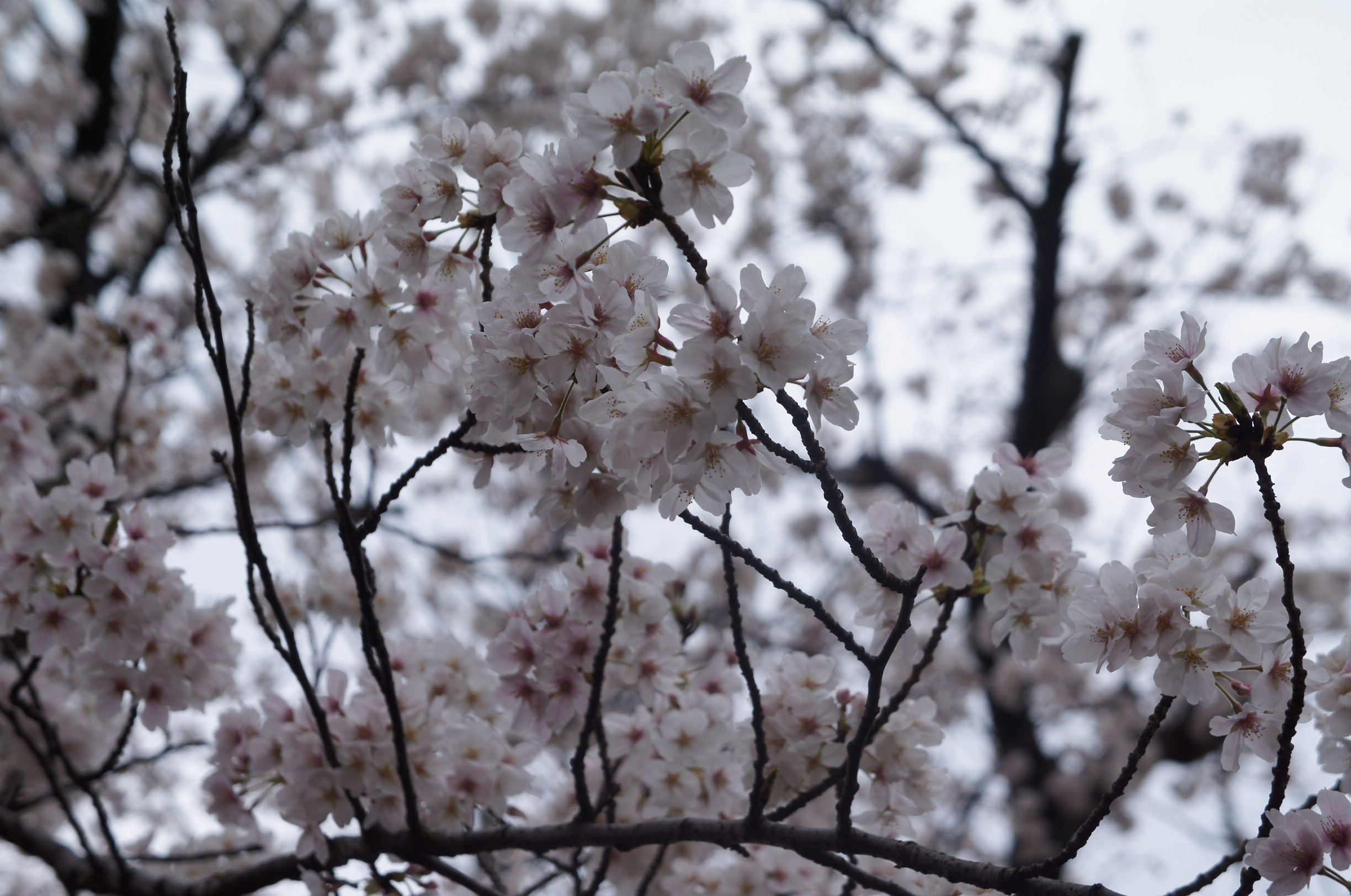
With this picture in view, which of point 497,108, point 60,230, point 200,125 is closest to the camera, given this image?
point 60,230

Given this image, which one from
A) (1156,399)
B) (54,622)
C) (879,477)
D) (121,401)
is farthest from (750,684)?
(879,477)

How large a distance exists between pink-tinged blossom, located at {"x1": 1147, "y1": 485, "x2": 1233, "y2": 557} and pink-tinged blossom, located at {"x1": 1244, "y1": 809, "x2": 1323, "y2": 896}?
36 centimetres

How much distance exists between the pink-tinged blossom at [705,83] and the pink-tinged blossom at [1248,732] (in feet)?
3.79

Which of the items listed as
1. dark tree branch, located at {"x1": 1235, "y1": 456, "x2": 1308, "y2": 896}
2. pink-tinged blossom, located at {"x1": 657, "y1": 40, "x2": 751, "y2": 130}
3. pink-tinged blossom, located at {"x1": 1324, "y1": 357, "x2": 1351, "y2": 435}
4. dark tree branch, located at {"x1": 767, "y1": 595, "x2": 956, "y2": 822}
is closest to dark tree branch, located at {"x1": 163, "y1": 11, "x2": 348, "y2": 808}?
pink-tinged blossom, located at {"x1": 657, "y1": 40, "x2": 751, "y2": 130}

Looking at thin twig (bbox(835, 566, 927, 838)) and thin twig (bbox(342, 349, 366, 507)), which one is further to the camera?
thin twig (bbox(342, 349, 366, 507))

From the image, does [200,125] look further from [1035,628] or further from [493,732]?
[1035,628]

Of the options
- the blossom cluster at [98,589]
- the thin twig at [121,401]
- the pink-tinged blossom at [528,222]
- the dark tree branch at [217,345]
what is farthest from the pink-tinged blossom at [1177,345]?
the thin twig at [121,401]

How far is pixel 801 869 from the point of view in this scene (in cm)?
215

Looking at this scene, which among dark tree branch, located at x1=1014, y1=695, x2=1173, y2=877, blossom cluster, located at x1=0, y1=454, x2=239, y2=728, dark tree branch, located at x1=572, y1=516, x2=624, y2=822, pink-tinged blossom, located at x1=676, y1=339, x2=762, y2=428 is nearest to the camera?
pink-tinged blossom, located at x1=676, y1=339, x2=762, y2=428

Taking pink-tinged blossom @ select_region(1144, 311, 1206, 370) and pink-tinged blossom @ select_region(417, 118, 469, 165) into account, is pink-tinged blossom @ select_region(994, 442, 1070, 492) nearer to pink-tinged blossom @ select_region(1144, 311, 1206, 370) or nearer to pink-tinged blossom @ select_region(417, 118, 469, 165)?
pink-tinged blossom @ select_region(1144, 311, 1206, 370)

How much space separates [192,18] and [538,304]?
302 inches

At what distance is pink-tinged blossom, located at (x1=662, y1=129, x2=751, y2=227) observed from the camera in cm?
106

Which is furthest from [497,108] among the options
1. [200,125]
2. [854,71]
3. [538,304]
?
[538,304]

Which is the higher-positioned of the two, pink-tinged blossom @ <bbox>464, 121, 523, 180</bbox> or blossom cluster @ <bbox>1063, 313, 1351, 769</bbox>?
pink-tinged blossom @ <bbox>464, 121, 523, 180</bbox>
